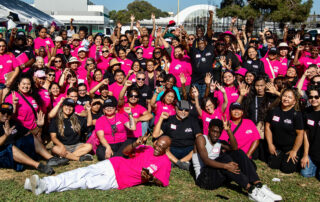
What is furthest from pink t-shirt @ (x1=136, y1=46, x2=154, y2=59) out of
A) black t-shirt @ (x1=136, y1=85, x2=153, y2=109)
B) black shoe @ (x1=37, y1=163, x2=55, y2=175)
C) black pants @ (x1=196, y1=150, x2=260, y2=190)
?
black pants @ (x1=196, y1=150, x2=260, y2=190)

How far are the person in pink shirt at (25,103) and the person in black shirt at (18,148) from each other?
37cm

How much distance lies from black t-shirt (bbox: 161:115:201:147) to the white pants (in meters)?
1.70

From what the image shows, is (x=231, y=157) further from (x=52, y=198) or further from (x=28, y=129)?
(x=28, y=129)

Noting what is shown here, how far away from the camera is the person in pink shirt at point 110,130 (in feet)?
20.5

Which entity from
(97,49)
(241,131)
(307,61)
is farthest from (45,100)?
(307,61)

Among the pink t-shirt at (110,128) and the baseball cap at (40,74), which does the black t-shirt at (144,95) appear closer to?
the pink t-shirt at (110,128)

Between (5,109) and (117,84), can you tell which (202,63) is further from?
(5,109)

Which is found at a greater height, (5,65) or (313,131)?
(5,65)

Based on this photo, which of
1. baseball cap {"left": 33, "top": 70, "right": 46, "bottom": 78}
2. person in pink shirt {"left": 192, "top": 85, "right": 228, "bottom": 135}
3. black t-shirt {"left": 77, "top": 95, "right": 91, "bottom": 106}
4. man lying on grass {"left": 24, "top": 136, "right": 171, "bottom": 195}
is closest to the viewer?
man lying on grass {"left": 24, "top": 136, "right": 171, "bottom": 195}

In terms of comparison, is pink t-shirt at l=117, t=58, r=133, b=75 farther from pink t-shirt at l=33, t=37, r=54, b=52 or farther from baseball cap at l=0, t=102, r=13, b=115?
baseball cap at l=0, t=102, r=13, b=115

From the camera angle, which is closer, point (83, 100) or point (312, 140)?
point (312, 140)

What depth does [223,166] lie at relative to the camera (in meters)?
4.98

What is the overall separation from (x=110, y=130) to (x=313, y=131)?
3.79 metres

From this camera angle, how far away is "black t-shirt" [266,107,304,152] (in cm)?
593
